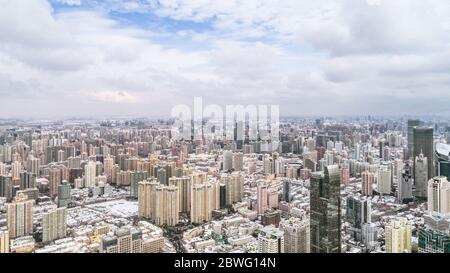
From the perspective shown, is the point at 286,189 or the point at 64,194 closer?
the point at 64,194

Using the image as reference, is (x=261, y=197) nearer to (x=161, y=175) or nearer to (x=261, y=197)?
(x=261, y=197)

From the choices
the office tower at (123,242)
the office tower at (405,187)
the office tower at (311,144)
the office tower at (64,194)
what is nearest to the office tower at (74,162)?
the office tower at (64,194)

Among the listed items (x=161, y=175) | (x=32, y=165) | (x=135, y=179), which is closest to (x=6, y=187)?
(x=32, y=165)

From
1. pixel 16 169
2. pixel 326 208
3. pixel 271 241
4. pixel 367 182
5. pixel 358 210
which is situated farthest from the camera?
pixel 367 182

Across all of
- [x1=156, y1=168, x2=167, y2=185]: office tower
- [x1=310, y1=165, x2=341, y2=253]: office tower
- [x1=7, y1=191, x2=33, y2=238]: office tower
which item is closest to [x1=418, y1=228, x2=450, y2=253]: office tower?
[x1=310, y1=165, x2=341, y2=253]: office tower

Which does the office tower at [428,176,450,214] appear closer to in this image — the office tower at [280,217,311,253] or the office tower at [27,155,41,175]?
the office tower at [280,217,311,253]

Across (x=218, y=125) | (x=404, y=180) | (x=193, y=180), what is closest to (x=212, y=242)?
(x=218, y=125)
